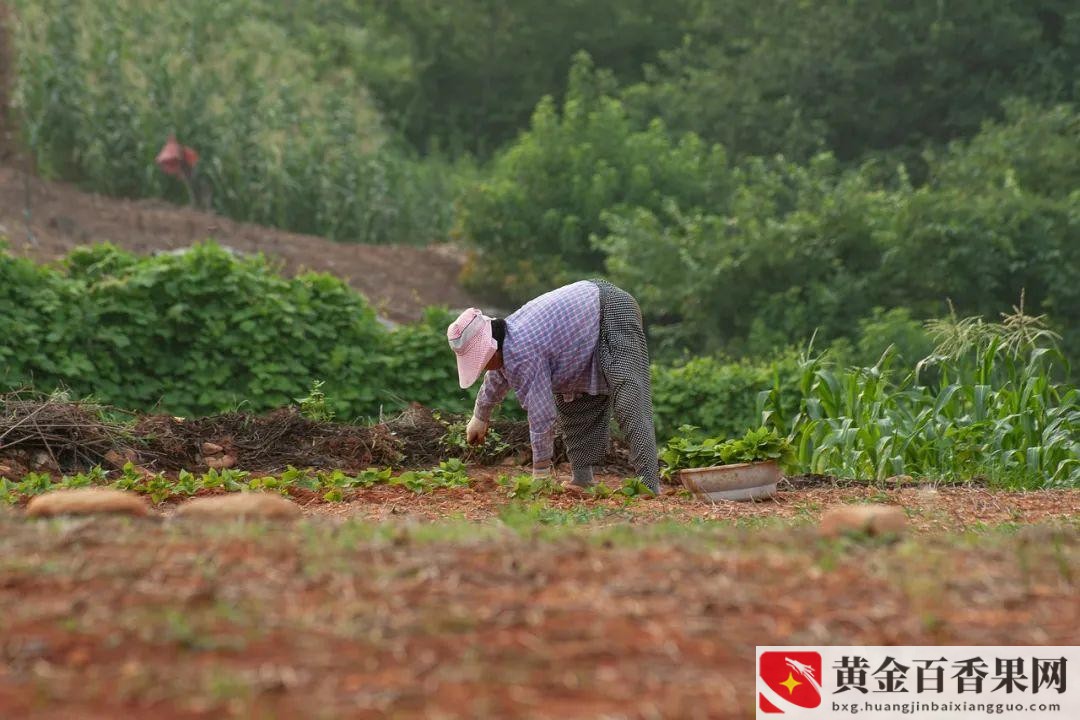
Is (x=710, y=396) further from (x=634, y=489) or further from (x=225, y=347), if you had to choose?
(x=634, y=489)

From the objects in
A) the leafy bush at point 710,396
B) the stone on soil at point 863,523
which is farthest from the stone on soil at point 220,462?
the stone on soil at point 863,523

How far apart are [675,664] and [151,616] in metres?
1.19

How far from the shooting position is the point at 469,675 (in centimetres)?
306

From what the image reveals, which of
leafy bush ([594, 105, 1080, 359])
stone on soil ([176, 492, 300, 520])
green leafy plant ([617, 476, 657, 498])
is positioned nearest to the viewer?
stone on soil ([176, 492, 300, 520])

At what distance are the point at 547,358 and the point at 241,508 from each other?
3.36m

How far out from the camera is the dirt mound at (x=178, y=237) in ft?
55.4

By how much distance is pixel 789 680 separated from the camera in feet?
Result: 10.6

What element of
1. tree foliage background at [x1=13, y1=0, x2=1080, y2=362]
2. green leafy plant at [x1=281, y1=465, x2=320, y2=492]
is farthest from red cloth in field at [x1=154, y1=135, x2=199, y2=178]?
green leafy plant at [x1=281, y1=465, x2=320, y2=492]

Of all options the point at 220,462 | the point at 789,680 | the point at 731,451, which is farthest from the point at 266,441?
the point at 789,680

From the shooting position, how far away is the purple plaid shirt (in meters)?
7.71

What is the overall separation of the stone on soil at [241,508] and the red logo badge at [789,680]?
1.96 metres

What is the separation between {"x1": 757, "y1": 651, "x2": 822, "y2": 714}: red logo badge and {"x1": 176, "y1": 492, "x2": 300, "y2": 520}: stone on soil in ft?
6.44

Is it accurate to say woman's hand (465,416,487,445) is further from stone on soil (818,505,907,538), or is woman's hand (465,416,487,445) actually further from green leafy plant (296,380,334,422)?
stone on soil (818,505,907,538)

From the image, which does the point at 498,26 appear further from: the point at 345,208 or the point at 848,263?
the point at 848,263
